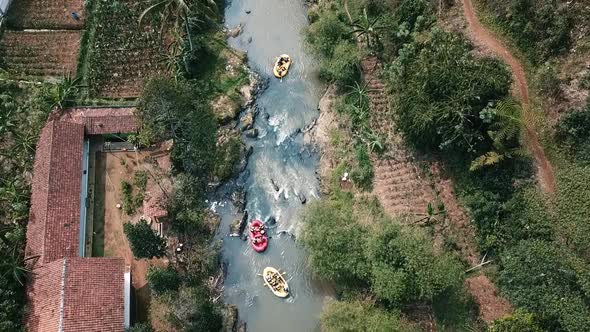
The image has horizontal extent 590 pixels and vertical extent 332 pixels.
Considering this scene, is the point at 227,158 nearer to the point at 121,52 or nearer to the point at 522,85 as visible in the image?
the point at 121,52

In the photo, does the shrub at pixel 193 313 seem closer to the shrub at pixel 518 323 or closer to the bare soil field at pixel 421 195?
the bare soil field at pixel 421 195

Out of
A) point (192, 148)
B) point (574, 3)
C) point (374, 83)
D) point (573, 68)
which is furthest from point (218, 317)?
point (574, 3)

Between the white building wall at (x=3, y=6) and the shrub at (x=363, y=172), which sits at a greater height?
the white building wall at (x=3, y=6)

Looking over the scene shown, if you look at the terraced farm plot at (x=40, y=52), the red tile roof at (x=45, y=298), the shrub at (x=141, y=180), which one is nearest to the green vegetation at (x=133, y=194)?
the shrub at (x=141, y=180)

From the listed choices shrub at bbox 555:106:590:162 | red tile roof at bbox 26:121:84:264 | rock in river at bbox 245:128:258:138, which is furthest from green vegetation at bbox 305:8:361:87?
red tile roof at bbox 26:121:84:264

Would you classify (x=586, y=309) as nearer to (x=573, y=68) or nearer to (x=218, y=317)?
(x=573, y=68)
